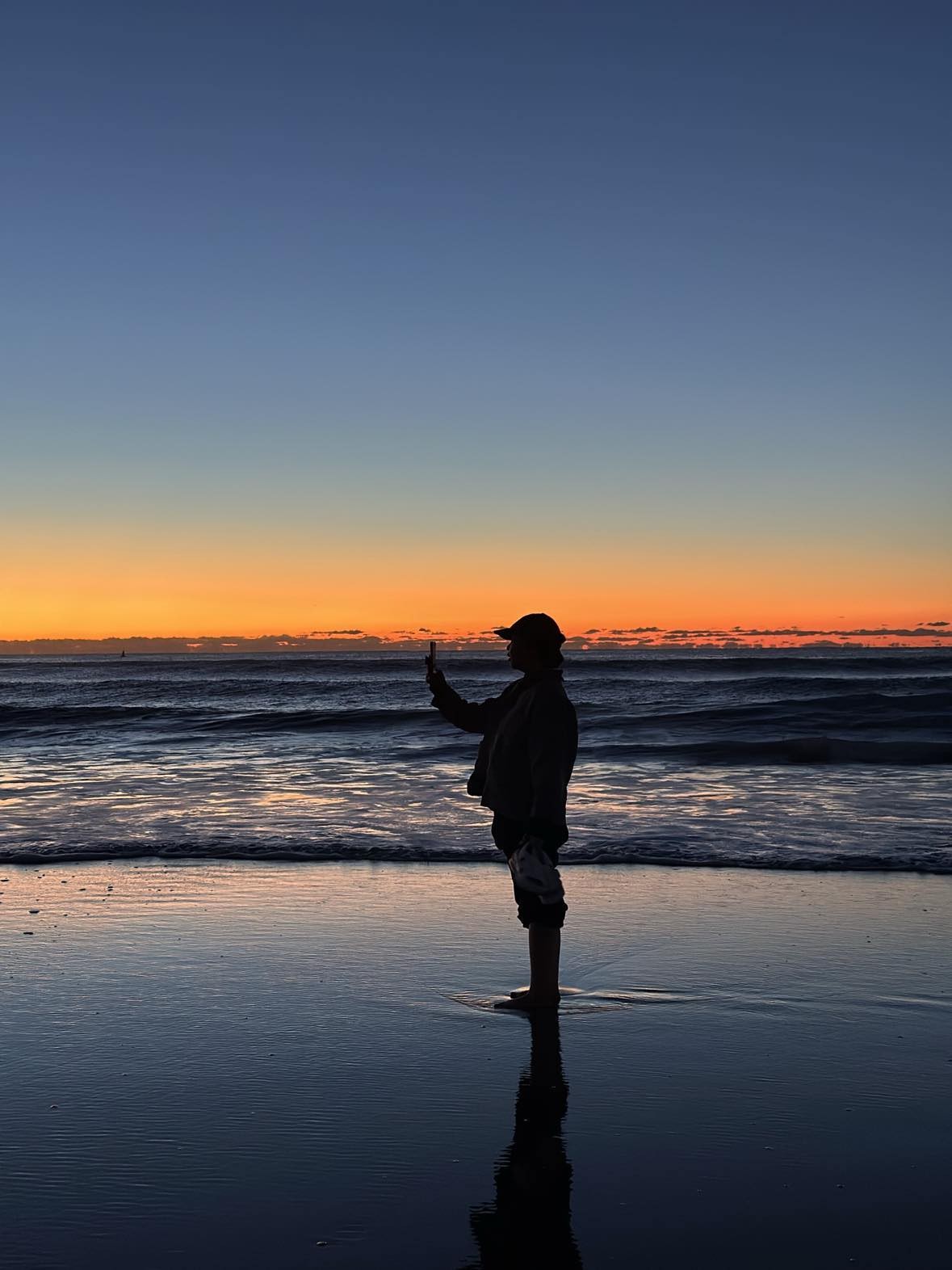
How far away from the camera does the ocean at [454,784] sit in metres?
9.62

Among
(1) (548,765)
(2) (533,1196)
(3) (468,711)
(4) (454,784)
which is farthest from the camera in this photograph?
(4) (454,784)

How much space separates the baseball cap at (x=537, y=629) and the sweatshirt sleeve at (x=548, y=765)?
0.33m

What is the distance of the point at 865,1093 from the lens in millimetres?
4172

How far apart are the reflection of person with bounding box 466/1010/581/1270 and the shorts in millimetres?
868

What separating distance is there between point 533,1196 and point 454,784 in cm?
1100

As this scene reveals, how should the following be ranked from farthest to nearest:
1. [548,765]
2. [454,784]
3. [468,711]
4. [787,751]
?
[787,751] < [454,784] < [468,711] < [548,765]

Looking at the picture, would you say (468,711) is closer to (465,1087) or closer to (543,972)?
(543,972)

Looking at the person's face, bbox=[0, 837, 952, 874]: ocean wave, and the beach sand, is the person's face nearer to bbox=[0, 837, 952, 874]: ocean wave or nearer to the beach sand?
the beach sand

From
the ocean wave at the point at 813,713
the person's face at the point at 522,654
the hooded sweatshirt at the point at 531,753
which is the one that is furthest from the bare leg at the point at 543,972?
the ocean wave at the point at 813,713

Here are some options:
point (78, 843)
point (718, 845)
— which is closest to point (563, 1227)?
point (718, 845)

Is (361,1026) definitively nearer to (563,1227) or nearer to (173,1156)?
(173,1156)

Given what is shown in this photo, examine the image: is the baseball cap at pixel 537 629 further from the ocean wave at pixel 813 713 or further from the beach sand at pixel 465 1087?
the ocean wave at pixel 813 713

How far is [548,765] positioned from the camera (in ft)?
16.4

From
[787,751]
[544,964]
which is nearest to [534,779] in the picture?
[544,964]
